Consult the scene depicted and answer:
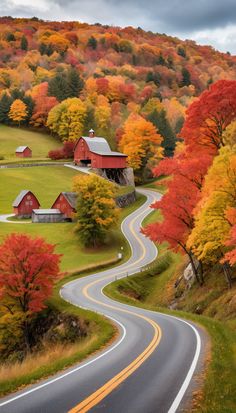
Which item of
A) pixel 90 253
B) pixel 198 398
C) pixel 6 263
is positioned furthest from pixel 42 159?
pixel 198 398

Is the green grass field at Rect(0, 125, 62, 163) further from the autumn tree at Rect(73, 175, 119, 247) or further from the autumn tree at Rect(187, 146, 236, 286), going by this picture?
the autumn tree at Rect(187, 146, 236, 286)

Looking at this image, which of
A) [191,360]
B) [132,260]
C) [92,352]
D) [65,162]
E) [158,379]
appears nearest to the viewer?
[158,379]

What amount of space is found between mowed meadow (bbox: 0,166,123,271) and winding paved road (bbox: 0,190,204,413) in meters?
29.3

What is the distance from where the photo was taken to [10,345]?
122ft

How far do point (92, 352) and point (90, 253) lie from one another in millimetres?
40094

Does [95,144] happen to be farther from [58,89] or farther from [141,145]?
[58,89]

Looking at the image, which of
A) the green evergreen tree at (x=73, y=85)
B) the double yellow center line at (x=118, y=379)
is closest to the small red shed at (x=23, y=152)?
the green evergreen tree at (x=73, y=85)

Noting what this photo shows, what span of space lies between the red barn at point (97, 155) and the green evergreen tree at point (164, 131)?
25.3 metres

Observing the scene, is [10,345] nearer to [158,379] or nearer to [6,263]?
[6,263]

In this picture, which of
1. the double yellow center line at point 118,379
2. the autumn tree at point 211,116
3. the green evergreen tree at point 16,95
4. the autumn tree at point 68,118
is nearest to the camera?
the double yellow center line at point 118,379

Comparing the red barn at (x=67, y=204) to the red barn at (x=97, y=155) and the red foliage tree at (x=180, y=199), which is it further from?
the red foliage tree at (x=180, y=199)

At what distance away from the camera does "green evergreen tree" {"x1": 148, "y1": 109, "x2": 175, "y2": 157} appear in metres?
124

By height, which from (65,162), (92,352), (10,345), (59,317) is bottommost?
(10,345)

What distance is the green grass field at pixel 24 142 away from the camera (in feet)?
390
